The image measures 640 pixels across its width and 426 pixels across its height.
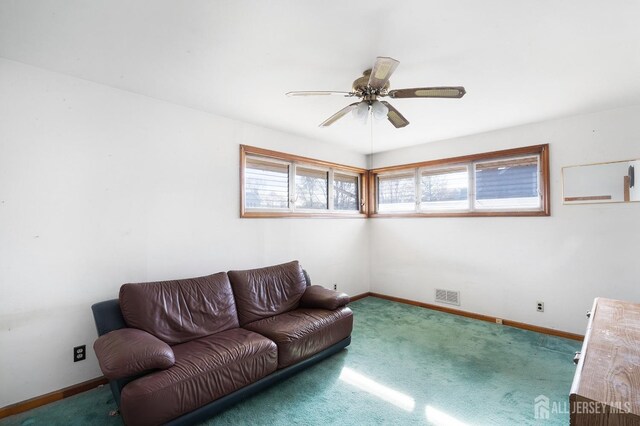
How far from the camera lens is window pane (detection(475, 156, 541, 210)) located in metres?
3.64

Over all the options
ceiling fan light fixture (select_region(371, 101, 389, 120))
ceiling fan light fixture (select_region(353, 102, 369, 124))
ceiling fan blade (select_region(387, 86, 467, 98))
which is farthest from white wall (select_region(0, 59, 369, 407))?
ceiling fan blade (select_region(387, 86, 467, 98))

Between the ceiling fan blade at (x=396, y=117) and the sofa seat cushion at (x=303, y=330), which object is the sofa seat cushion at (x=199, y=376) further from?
the ceiling fan blade at (x=396, y=117)

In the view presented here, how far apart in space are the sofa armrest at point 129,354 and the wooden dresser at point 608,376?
2.06 meters

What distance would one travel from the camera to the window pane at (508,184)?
12.0 ft

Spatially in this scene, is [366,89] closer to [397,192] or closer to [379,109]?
[379,109]

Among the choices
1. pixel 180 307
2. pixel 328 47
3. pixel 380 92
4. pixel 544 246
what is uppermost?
pixel 328 47

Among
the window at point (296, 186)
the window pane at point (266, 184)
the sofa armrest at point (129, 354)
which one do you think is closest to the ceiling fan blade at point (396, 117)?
the window at point (296, 186)

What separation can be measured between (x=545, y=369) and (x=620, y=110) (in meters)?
2.75

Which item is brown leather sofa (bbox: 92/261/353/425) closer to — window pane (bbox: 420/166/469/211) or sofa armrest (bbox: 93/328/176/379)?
sofa armrest (bbox: 93/328/176/379)

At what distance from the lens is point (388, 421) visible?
6.47 ft

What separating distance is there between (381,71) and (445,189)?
10.1 ft

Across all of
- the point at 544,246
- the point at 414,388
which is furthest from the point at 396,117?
the point at 544,246

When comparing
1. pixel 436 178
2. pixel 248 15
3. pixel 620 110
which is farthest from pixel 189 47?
pixel 620 110

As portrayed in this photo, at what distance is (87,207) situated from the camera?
2.41 m
